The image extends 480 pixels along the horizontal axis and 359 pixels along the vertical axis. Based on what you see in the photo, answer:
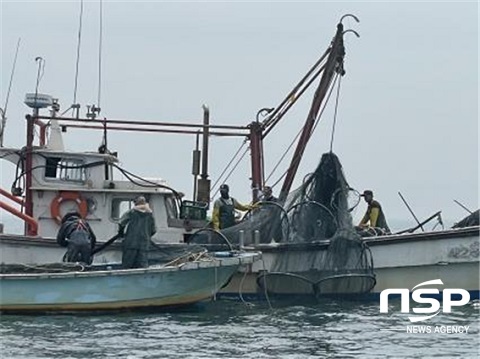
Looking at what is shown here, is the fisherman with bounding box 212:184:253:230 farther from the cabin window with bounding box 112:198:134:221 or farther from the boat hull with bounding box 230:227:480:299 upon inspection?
the cabin window with bounding box 112:198:134:221

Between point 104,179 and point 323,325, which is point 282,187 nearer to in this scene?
point 104,179

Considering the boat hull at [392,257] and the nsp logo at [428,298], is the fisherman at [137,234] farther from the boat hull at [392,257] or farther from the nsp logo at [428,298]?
the nsp logo at [428,298]

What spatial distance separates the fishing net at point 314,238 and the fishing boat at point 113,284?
1.18 m

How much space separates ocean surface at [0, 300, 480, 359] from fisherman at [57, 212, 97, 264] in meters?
1.11

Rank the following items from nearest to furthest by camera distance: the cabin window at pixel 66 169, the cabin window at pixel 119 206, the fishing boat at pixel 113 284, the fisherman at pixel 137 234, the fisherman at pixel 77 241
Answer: the fishing boat at pixel 113 284 → the fisherman at pixel 137 234 → the fisherman at pixel 77 241 → the cabin window at pixel 66 169 → the cabin window at pixel 119 206

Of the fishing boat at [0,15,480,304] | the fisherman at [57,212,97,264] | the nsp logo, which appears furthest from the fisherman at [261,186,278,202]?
the fisherman at [57,212,97,264]

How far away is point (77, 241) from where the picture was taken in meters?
16.2

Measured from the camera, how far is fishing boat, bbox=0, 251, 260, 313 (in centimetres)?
1527

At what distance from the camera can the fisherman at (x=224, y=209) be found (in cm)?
1822

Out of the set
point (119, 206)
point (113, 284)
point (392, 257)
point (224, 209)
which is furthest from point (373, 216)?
point (113, 284)

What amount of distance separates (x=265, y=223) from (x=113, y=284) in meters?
3.16

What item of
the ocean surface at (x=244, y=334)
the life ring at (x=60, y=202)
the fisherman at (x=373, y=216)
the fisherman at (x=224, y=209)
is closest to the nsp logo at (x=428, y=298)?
the ocean surface at (x=244, y=334)

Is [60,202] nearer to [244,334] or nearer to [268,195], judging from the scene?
[268,195]

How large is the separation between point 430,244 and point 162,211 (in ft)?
15.7
